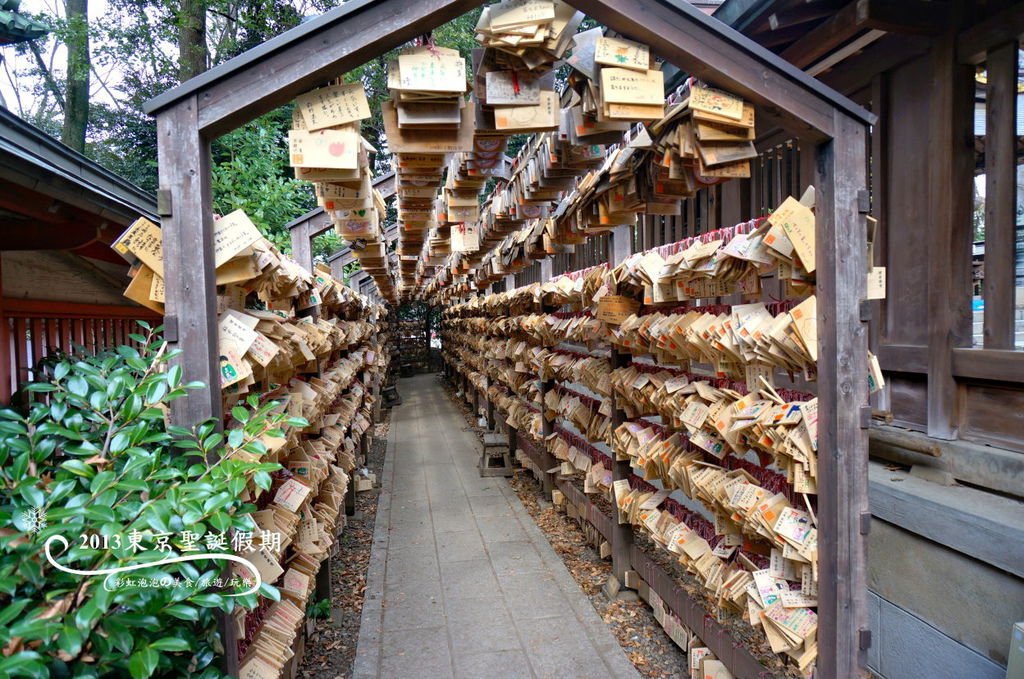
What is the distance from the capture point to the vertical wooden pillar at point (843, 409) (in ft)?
7.77

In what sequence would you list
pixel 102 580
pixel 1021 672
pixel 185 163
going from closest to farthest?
pixel 102 580 < pixel 185 163 < pixel 1021 672

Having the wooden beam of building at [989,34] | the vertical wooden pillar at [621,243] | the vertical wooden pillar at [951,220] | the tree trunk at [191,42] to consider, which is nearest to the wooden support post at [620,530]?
the vertical wooden pillar at [621,243]

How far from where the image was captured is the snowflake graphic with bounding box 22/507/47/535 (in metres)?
1.51

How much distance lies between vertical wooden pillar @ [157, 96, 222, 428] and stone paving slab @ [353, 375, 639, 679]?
8.08 feet

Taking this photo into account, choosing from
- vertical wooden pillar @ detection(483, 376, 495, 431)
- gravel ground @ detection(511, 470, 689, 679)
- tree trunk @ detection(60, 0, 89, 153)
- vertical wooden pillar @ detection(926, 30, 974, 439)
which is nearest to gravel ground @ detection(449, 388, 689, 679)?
gravel ground @ detection(511, 470, 689, 679)

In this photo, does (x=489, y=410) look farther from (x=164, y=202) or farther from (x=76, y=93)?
(x=76, y=93)

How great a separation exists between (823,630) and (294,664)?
2814 millimetres

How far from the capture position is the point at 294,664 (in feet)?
11.6

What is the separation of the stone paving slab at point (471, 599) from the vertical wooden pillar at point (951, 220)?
7.89 ft

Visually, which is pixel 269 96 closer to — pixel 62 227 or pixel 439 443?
pixel 62 227

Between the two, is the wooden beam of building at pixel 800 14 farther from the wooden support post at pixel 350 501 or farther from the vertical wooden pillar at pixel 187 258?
the wooden support post at pixel 350 501

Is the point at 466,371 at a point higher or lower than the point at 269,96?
lower

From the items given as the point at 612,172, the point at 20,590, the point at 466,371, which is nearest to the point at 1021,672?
the point at 612,172

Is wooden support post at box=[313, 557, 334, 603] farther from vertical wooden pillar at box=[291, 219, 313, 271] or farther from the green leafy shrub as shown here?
the green leafy shrub
